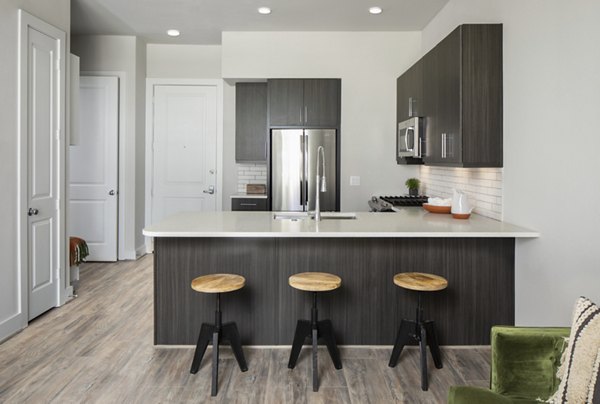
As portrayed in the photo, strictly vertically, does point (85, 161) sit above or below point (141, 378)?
above

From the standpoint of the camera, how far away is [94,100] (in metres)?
6.24

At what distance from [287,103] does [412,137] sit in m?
1.72

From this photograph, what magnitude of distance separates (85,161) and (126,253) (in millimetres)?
1306

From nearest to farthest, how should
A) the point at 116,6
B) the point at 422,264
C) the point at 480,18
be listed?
1. the point at 422,264
2. the point at 480,18
3. the point at 116,6

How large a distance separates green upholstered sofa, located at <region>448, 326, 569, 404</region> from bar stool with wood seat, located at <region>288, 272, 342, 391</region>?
1.12 metres

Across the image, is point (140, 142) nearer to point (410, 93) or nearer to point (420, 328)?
point (410, 93)

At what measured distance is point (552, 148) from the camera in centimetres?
288

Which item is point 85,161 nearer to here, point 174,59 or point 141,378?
point 174,59

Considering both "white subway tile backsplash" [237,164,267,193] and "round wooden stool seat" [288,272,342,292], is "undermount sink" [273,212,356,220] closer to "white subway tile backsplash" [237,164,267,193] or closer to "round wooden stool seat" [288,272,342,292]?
"round wooden stool seat" [288,272,342,292]

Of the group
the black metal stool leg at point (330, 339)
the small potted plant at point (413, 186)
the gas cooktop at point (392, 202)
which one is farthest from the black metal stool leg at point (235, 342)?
the small potted plant at point (413, 186)

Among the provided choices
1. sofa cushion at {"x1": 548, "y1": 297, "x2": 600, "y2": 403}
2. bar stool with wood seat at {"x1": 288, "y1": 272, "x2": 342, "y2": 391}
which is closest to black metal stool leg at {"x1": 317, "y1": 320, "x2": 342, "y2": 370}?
bar stool with wood seat at {"x1": 288, "y1": 272, "x2": 342, "y2": 391}

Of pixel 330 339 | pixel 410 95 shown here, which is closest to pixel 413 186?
pixel 410 95

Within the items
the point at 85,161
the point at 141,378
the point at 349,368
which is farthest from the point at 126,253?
the point at 349,368

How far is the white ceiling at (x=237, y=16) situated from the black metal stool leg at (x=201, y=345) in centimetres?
329
